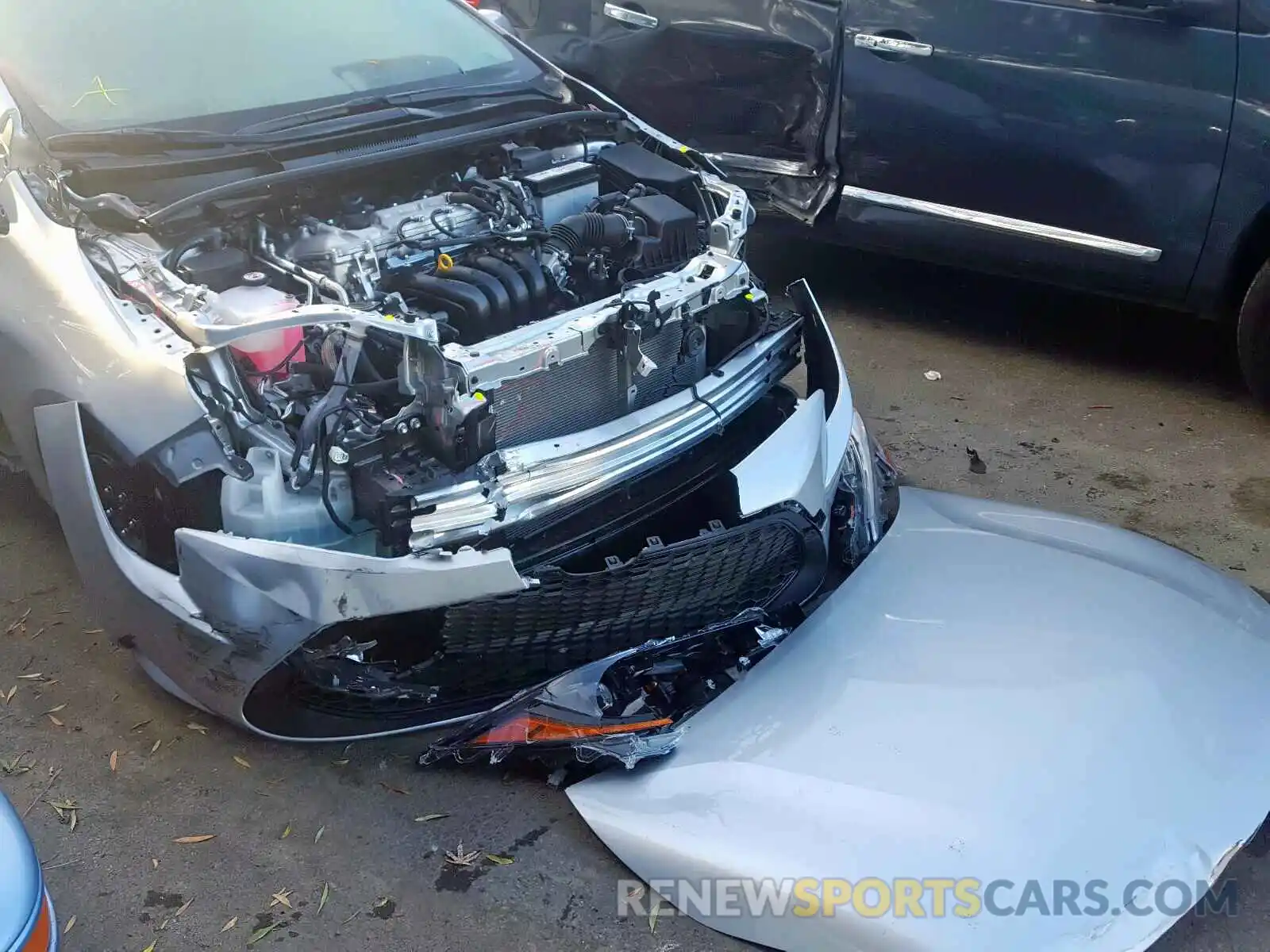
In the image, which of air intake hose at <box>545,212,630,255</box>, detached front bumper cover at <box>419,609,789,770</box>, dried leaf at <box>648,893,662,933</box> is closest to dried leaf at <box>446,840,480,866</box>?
detached front bumper cover at <box>419,609,789,770</box>

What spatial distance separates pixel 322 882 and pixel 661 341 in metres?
1.52

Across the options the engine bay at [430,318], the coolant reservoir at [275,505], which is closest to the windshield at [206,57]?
the engine bay at [430,318]

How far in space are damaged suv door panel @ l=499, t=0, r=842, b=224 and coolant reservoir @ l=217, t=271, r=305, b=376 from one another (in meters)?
2.75

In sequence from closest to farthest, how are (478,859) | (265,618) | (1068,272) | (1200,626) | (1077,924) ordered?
(1077,924)
(265,618)
(478,859)
(1200,626)
(1068,272)

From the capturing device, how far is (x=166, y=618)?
251 centimetres

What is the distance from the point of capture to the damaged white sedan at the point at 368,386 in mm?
2426

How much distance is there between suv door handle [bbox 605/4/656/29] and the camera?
4.84 metres

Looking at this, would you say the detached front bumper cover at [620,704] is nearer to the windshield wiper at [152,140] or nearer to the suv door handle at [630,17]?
the windshield wiper at [152,140]

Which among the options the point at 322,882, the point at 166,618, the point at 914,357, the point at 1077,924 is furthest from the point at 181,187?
Result: the point at 914,357

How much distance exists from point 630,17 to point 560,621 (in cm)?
327

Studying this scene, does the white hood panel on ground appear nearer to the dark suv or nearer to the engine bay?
the engine bay

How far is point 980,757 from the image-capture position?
2.38 m

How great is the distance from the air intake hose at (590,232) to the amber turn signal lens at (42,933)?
1920 millimetres

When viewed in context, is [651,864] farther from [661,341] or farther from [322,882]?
[661,341]
